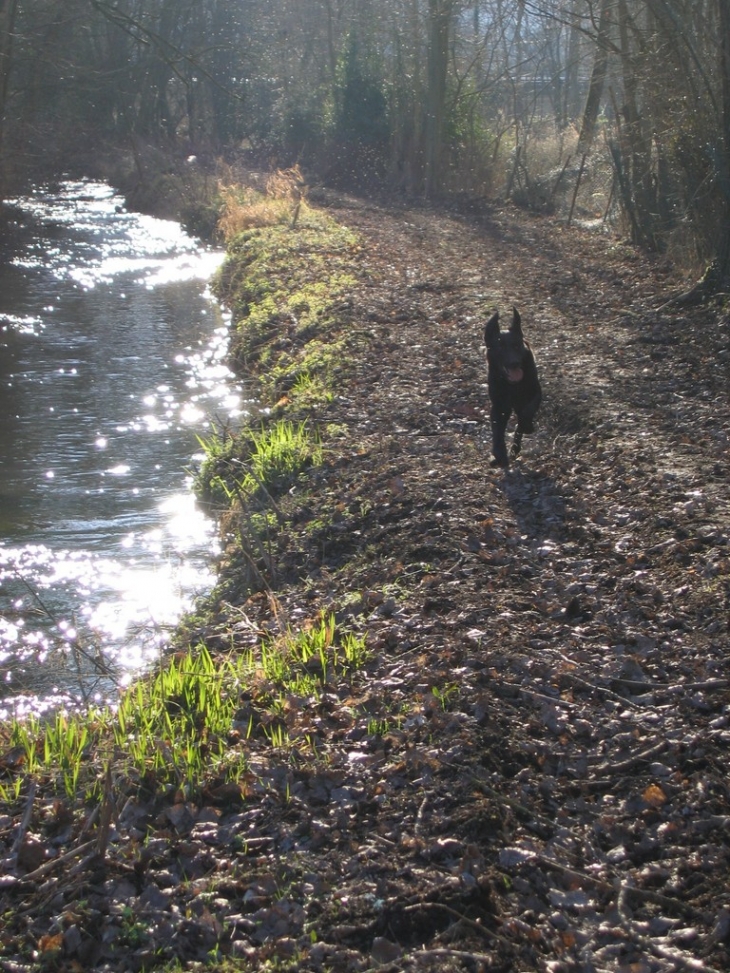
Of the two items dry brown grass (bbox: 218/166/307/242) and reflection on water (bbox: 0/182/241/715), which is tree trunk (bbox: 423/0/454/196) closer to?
dry brown grass (bbox: 218/166/307/242)

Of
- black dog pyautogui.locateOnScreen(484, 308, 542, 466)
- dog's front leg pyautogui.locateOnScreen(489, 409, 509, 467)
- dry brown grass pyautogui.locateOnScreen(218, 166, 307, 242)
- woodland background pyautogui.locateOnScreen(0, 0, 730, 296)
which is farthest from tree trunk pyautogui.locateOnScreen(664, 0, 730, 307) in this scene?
dry brown grass pyautogui.locateOnScreen(218, 166, 307, 242)

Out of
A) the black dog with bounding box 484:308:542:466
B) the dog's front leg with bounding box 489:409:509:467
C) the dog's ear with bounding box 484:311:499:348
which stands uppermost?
the dog's ear with bounding box 484:311:499:348

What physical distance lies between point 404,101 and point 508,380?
2384 centimetres

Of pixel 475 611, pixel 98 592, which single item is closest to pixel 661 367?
pixel 475 611

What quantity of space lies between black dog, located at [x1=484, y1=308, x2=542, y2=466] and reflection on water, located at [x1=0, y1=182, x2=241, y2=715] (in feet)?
8.88

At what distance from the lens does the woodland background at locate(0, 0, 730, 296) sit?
546 inches

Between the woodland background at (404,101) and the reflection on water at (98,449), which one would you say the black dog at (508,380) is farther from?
the woodland background at (404,101)

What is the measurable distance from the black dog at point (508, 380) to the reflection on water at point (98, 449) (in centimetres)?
271

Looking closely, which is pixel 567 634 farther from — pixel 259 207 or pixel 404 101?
pixel 404 101

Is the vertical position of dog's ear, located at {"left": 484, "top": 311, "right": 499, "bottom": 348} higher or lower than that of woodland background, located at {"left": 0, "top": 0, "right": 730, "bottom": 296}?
lower

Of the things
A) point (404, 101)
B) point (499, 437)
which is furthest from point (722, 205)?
point (404, 101)

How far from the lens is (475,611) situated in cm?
627

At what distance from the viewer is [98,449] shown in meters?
11.6

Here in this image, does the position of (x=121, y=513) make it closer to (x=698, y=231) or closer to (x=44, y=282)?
(x=698, y=231)
